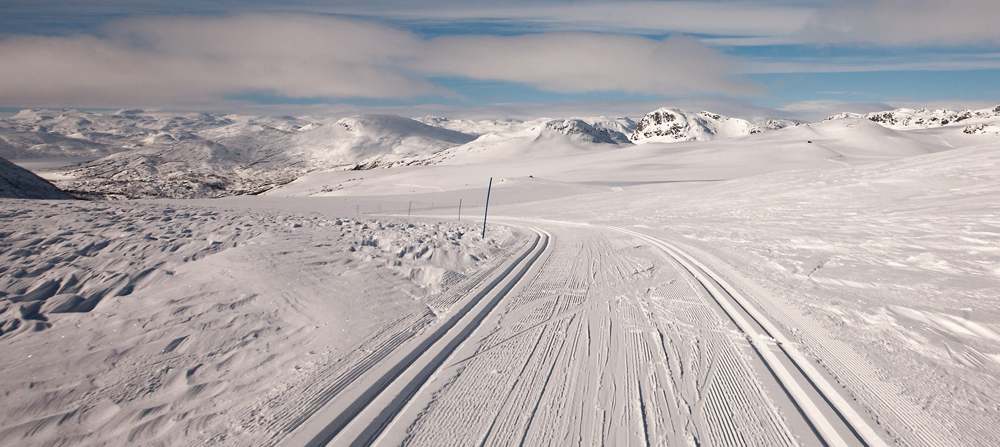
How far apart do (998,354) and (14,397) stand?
376 inches

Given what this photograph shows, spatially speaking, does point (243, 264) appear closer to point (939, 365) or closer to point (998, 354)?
point (939, 365)

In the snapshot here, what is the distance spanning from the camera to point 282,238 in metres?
8.46

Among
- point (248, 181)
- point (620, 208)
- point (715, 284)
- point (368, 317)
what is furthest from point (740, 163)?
point (248, 181)

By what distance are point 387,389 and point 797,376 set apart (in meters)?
3.90

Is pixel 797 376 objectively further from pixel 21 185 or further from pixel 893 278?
pixel 21 185

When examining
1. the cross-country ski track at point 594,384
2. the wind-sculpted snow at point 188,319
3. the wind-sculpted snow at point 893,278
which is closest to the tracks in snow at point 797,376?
the cross-country ski track at point 594,384

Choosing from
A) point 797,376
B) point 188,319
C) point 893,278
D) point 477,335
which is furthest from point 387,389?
point 893,278

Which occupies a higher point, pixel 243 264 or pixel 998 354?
pixel 998 354

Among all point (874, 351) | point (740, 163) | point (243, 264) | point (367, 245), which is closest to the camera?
point (874, 351)

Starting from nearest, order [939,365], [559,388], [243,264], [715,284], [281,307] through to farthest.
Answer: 1. [559,388]
2. [939,365]
3. [281,307]
4. [243,264]
5. [715,284]

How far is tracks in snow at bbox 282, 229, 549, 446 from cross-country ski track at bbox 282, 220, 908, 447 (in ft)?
0.04

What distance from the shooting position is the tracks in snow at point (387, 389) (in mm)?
3217

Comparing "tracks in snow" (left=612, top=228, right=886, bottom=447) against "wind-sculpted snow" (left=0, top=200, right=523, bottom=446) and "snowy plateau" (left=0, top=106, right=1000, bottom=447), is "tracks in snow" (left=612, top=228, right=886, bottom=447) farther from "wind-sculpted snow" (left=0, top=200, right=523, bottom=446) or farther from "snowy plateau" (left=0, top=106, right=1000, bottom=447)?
"wind-sculpted snow" (left=0, top=200, right=523, bottom=446)

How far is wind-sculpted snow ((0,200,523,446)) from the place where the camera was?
339 cm
